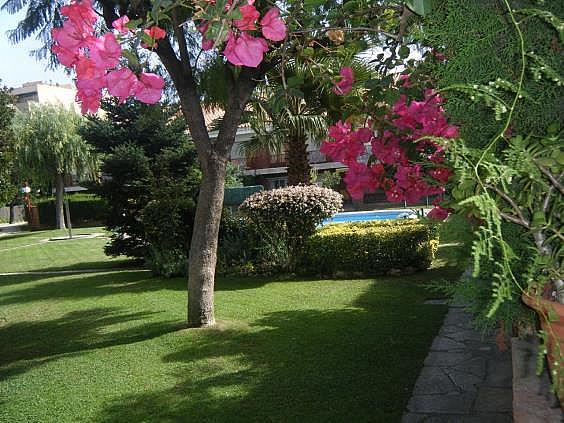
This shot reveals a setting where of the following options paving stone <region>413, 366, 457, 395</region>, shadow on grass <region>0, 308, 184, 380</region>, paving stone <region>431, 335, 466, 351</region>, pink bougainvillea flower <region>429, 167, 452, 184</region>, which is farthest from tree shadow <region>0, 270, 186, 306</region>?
pink bougainvillea flower <region>429, 167, 452, 184</region>

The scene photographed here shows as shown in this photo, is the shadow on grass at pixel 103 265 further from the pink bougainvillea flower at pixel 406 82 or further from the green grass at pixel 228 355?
the pink bougainvillea flower at pixel 406 82

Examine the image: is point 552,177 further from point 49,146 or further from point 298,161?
point 49,146

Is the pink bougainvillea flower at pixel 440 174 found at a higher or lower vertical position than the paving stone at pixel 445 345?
higher

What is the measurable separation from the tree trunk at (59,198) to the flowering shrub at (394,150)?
30.5m

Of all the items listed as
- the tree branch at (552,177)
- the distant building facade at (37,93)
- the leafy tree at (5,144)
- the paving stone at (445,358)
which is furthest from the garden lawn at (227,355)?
the distant building facade at (37,93)

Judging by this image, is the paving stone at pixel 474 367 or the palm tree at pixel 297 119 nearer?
the paving stone at pixel 474 367

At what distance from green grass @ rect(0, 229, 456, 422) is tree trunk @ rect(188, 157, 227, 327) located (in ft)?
1.39

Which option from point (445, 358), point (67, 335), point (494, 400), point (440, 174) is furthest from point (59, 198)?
point (440, 174)

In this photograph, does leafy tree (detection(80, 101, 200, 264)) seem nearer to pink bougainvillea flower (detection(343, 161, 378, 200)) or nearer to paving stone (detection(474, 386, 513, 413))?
paving stone (detection(474, 386, 513, 413))

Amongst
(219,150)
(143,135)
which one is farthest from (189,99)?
(143,135)

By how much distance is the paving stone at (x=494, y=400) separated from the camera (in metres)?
3.41

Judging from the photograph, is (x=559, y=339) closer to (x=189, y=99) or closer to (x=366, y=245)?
(x=189, y=99)

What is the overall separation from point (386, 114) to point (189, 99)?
3894 millimetres

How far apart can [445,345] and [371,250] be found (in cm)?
433
